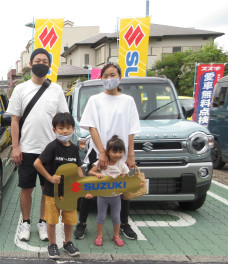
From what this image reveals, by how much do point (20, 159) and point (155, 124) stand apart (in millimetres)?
1864

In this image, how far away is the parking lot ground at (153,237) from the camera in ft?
11.4

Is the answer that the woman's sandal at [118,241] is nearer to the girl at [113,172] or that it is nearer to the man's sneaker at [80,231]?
the girl at [113,172]

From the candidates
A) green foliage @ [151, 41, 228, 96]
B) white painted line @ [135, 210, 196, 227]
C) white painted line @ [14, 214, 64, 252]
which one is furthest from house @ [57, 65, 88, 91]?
white painted line @ [14, 214, 64, 252]

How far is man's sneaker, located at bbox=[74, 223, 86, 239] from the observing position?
3877mm

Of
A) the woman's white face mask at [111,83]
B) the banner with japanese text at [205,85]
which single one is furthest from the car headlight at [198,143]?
the banner with japanese text at [205,85]

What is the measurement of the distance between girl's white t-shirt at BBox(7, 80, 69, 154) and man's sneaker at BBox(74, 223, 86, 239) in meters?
0.96

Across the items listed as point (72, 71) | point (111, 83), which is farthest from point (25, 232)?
point (72, 71)

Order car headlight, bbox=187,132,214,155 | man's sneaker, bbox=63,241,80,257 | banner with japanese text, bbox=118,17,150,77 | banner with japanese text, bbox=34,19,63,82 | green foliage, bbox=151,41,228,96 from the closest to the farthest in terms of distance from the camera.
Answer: man's sneaker, bbox=63,241,80,257 < car headlight, bbox=187,132,214,155 < banner with japanese text, bbox=34,19,63,82 < banner with japanese text, bbox=118,17,150,77 < green foliage, bbox=151,41,228,96

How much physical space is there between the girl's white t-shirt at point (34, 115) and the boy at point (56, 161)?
1.28 ft

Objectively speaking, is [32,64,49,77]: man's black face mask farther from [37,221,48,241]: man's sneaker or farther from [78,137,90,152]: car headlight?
[37,221,48,241]: man's sneaker

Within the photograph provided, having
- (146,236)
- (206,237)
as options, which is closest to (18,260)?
(146,236)

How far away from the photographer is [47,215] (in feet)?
11.0

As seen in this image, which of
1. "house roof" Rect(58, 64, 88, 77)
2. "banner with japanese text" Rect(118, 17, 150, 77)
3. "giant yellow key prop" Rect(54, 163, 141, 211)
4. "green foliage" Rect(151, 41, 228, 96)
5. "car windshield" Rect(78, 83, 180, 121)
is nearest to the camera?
"giant yellow key prop" Rect(54, 163, 141, 211)

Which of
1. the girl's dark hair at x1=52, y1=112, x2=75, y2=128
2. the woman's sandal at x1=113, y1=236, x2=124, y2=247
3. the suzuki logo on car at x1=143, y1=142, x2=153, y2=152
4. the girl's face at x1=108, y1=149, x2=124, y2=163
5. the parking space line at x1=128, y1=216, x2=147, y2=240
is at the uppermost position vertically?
the girl's dark hair at x1=52, y1=112, x2=75, y2=128
